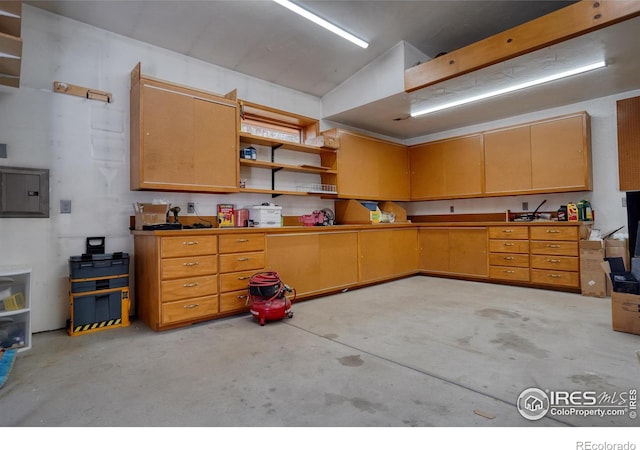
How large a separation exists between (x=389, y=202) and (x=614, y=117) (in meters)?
3.48

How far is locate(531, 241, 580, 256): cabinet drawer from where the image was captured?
4.34 metres

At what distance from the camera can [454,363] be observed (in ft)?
7.44

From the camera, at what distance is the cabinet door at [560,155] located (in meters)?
4.48

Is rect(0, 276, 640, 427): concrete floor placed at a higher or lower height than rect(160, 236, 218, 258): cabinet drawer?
lower

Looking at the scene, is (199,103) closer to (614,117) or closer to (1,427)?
(1,427)

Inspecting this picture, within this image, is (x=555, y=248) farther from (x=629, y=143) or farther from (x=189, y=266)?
(x=189, y=266)

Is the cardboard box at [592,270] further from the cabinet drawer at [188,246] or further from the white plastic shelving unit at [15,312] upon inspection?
the white plastic shelving unit at [15,312]

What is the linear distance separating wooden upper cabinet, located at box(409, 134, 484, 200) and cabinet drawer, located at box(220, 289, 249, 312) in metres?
4.23

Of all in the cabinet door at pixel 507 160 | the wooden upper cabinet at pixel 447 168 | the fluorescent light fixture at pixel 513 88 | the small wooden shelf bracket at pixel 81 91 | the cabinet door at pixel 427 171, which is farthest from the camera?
the cabinet door at pixel 427 171

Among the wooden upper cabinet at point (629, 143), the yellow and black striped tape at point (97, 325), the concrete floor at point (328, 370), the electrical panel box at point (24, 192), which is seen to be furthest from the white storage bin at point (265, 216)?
the wooden upper cabinet at point (629, 143)

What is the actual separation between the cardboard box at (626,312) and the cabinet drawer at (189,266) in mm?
3826

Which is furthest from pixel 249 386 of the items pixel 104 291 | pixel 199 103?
pixel 199 103

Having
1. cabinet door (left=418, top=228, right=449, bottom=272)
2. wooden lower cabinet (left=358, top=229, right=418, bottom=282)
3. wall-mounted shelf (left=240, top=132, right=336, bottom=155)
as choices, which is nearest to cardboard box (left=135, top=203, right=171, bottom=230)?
wall-mounted shelf (left=240, top=132, right=336, bottom=155)

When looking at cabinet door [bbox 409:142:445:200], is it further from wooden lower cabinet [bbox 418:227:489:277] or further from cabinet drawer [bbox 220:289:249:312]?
cabinet drawer [bbox 220:289:249:312]
